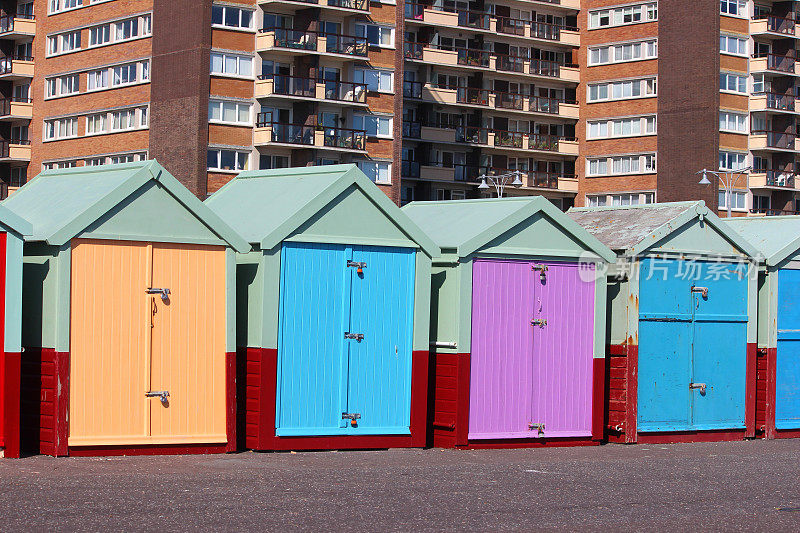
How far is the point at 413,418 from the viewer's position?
56.9 ft

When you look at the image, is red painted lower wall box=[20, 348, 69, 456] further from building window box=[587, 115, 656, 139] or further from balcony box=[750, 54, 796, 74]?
balcony box=[750, 54, 796, 74]

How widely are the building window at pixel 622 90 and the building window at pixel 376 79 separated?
17686mm

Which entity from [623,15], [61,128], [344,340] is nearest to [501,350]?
[344,340]

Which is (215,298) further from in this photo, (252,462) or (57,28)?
(57,28)

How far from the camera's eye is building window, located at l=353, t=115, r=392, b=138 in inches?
2542

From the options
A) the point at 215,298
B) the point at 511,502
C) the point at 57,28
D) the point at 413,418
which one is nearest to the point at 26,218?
the point at 215,298

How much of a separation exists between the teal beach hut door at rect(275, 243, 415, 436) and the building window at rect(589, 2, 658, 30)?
203ft

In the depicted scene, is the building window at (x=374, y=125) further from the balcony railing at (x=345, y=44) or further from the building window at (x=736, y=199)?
the building window at (x=736, y=199)

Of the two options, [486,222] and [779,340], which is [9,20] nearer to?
[486,222]

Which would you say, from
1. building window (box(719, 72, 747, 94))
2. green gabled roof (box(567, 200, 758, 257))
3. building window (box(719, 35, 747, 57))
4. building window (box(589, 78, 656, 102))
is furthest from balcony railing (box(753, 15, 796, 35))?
green gabled roof (box(567, 200, 758, 257))

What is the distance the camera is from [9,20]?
69375 mm

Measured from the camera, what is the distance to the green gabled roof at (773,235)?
20734 mm

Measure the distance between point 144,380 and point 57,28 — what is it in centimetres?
5514

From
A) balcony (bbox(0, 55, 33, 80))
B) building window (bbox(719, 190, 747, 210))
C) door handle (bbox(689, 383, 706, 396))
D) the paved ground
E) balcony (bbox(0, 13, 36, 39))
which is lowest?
the paved ground
